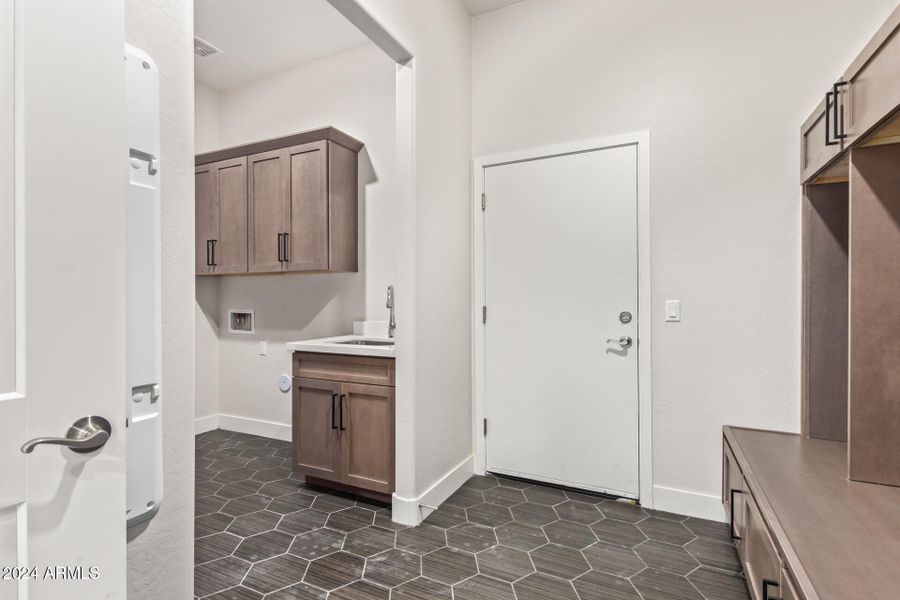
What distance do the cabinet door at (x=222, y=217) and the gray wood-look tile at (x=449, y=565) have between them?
2.54 m

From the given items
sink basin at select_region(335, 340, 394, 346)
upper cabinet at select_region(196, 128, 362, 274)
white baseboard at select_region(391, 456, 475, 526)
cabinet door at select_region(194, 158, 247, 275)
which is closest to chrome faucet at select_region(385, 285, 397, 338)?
sink basin at select_region(335, 340, 394, 346)

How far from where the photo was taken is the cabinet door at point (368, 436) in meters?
2.45

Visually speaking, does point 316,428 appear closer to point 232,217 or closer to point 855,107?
point 232,217

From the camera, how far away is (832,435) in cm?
201

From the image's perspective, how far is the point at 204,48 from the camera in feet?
11.1

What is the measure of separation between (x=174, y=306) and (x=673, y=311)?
7.86 ft

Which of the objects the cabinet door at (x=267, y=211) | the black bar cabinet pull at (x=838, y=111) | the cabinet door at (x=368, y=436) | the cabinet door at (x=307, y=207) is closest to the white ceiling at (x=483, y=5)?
the cabinet door at (x=307, y=207)

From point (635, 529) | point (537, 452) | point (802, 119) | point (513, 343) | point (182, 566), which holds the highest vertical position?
point (802, 119)

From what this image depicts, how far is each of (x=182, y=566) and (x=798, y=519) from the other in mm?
1753

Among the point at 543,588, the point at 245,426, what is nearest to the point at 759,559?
the point at 543,588

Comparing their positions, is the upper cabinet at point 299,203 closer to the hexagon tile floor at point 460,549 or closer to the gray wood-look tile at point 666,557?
the hexagon tile floor at point 460,549

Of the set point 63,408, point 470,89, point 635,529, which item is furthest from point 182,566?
point 470,89

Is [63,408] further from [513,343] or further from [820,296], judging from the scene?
[820,296]

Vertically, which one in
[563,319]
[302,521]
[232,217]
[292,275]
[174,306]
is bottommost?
[302,521]
